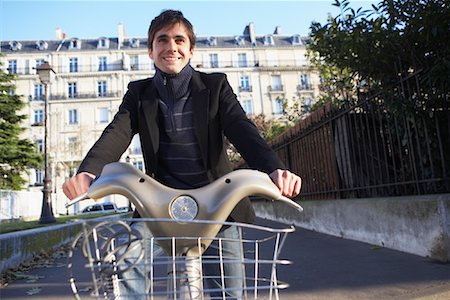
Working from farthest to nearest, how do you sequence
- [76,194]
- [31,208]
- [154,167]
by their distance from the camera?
[31,208] → [154,167] → [76,194]

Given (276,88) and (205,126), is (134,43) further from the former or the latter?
(205,126)

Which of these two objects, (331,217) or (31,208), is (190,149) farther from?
(31,208)

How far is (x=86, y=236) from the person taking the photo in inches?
37.0

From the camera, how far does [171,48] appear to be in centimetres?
193

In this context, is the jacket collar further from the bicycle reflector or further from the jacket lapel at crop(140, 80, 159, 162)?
the bicycle reflector

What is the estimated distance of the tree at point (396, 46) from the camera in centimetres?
411

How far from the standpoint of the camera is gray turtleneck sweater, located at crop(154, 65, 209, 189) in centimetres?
190

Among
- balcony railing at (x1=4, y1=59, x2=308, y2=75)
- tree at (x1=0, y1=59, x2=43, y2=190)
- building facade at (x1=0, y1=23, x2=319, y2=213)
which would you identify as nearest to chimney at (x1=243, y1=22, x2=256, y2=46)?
building facade at (x1=0, y1=23, x2=319, y2=213)

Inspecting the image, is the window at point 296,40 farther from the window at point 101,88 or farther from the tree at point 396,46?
the tree at point 396,46

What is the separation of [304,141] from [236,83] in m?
35.4

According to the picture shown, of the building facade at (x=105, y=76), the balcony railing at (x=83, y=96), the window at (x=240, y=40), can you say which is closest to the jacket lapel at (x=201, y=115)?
the building facade at (x=105, y=76)

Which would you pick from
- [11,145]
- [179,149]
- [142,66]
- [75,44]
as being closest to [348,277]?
[179,149]

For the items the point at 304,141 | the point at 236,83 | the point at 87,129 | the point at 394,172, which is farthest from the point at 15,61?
the point at 394,172

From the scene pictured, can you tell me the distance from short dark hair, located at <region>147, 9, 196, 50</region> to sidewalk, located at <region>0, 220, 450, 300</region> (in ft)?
6.38
